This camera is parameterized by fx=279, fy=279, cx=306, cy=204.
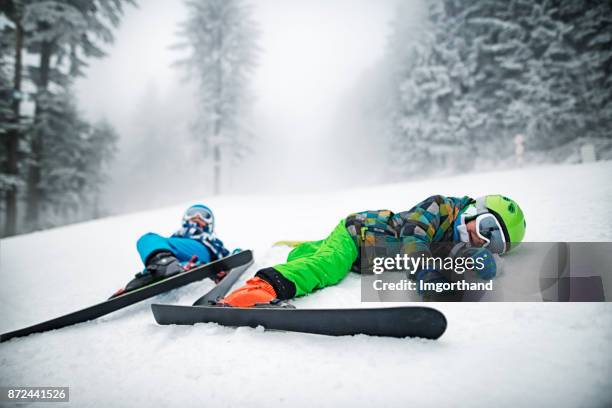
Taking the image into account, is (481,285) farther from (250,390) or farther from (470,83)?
(470,83)

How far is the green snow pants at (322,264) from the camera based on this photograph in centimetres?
200

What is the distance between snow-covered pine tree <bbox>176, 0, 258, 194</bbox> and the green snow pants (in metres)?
14.7

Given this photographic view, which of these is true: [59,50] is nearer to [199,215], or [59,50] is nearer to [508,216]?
[199,215]

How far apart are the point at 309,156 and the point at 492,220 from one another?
52.4 metres

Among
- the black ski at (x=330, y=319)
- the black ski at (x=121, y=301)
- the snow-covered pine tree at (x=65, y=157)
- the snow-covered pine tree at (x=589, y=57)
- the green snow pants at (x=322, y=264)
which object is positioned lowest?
the black ski at (x=121, y=301)

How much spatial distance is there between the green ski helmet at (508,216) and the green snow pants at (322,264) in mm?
1134

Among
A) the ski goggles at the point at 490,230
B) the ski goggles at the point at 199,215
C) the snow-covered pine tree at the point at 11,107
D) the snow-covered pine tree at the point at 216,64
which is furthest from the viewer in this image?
the snow-covered pine tree at the point at 216,64

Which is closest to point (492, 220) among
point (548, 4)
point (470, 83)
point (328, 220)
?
point (328, 220)

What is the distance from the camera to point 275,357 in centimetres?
136

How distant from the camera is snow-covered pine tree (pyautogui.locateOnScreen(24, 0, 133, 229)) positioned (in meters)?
10.6

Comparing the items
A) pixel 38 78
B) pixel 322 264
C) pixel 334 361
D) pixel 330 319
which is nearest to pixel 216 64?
pixel 38 78

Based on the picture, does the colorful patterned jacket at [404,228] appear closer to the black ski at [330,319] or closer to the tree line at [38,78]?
the black ski at [330,319]

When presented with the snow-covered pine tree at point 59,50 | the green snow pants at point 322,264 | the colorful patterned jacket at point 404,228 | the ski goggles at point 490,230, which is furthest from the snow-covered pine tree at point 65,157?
the ski goggles at point 490,230

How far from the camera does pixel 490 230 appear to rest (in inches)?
88.1
